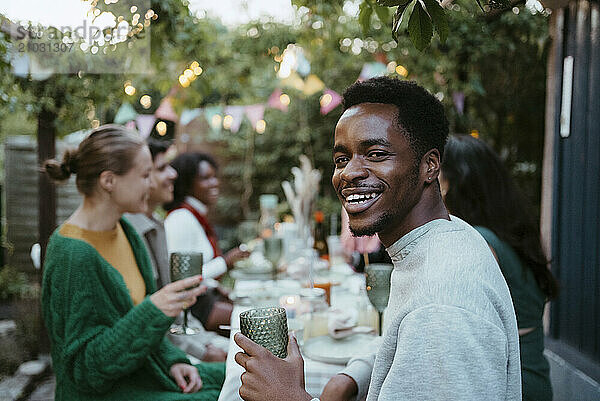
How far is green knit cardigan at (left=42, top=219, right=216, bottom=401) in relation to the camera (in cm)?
158

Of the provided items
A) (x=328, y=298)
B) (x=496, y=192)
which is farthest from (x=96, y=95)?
(x=496, y=192)

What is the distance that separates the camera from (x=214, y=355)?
237cm

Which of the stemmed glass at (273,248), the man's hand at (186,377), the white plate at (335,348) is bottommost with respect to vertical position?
the man's hand at (186,377)

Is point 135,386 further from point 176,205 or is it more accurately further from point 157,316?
point 176,205

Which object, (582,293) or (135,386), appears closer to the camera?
(135,386)

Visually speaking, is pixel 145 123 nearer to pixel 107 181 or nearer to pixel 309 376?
pixel 107 181

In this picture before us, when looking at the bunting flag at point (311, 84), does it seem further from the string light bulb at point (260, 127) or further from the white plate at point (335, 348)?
the white plate at point (335, 348)

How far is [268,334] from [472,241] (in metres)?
0.48

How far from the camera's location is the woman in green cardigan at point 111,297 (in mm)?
1595

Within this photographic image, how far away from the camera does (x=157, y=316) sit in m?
1.60

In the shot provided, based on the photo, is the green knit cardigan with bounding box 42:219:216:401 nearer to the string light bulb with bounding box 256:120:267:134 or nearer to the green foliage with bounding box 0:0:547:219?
the green foliage with bounding box 0:0:547:219

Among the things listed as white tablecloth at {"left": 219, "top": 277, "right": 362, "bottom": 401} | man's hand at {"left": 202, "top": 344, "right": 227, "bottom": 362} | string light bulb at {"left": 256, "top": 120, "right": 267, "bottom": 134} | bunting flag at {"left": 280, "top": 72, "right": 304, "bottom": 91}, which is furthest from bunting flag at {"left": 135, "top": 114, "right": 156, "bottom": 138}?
white tablecloth at {"left": 219, "top": 277, "right": 362, "bottom": 401}

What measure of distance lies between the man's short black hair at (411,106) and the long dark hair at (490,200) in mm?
1006

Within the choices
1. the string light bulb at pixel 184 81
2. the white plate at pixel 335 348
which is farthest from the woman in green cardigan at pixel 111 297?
the string light bulb at pixel 184 81
